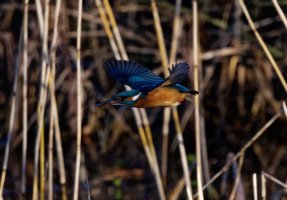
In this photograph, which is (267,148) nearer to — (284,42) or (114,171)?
(284,42)

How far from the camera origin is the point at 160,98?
10.4 feet

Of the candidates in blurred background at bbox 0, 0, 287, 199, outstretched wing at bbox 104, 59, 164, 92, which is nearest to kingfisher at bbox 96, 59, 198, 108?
outstretched wing at bbox 104, 59, 164, 92

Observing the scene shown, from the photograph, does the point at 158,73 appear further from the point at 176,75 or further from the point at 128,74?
the point at 176,75

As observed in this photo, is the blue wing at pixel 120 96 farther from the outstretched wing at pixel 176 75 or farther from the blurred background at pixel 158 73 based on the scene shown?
the blurred background at pixel 158 73

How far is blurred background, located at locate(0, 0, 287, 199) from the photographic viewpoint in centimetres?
594

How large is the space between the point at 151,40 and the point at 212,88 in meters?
0.75

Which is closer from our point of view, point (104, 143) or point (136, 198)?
point (136, 198)

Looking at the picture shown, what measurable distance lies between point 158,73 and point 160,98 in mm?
3024

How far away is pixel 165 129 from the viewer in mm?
4613

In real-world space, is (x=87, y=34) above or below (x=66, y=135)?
above

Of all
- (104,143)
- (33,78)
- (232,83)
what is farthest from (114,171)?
(232,83)

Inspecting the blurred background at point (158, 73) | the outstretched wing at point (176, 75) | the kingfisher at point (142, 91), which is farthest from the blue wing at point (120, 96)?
the blurred background at point (158, 73)

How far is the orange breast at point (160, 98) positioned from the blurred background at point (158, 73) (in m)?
2.53

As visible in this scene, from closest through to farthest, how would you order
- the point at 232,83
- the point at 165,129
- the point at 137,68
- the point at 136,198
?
the point at 137,68, the point at 165,129, the point at 136,198, the point at 232,83
